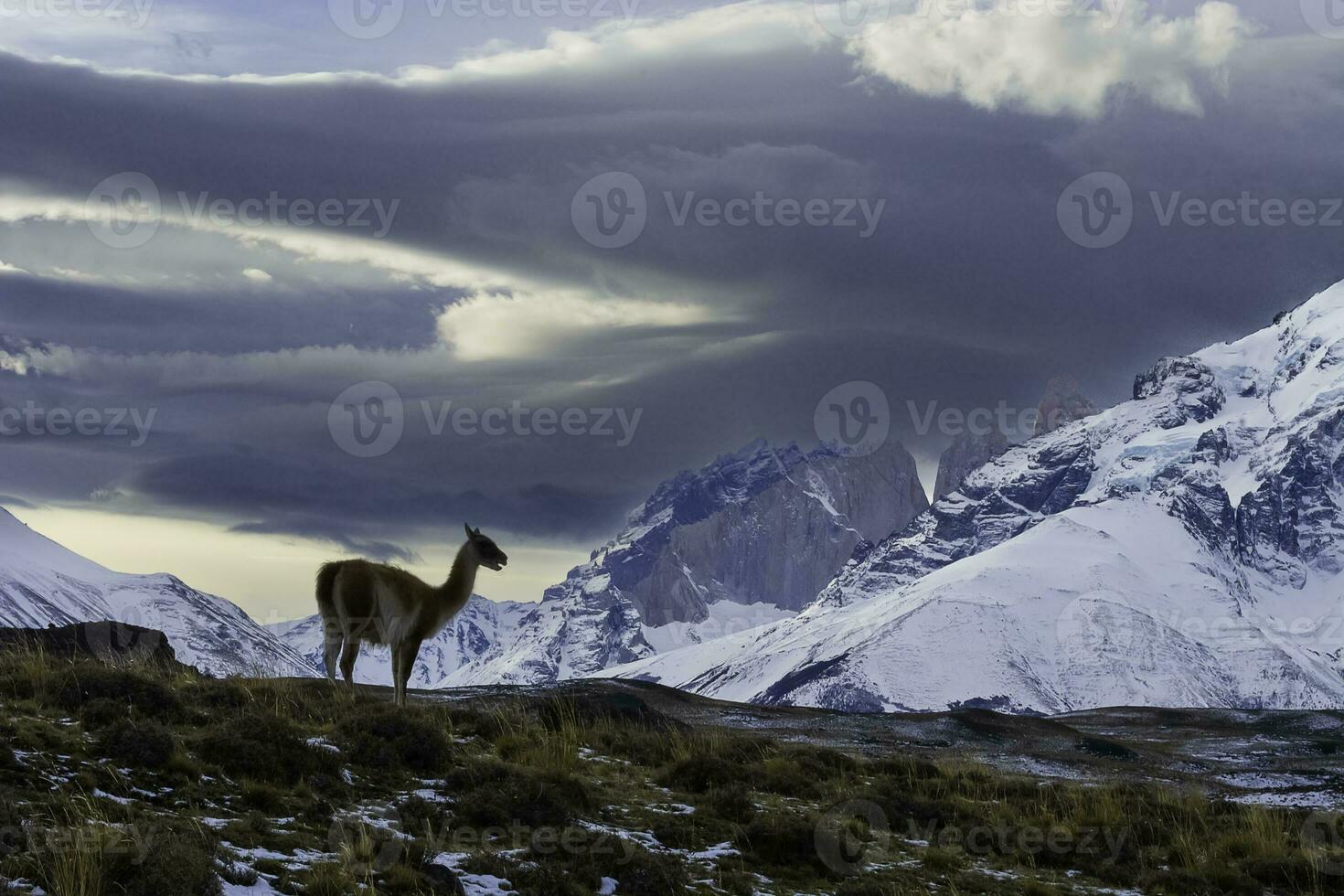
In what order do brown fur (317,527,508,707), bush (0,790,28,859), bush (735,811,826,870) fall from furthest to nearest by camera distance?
1. brown fur (317,527,508,707)
2. bush (735,811,826,870)
3. bush (0,790,28,859)

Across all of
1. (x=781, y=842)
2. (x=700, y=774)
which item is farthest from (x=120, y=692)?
(x=781, y=842)

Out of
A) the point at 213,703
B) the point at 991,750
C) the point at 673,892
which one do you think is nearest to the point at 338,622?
the point at 213,703

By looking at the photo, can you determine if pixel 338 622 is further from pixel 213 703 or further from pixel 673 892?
pixel 673 892

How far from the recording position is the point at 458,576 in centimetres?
2606

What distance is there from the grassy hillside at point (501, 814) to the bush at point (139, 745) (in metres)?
0.03

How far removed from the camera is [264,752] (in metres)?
17.4

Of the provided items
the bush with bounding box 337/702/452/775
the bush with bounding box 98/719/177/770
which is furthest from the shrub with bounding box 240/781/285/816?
the bush with bounding box 337/702/452/775

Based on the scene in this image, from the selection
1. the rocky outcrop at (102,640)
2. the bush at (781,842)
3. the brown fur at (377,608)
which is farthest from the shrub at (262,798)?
the rocky outcrop at (102,640)

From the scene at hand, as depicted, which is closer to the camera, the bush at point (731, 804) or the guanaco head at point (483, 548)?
the bush at point (731, 804)

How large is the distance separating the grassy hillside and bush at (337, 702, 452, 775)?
0.12 ft

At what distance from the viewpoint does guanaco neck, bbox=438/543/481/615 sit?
25.6 meters

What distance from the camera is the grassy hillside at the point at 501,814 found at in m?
14.2

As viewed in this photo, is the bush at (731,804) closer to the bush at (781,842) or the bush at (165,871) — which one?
the bush at (781,842)

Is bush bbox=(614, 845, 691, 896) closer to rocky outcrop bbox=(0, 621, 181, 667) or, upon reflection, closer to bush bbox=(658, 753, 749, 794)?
bush bbox=(658, 753, 749, 794)
